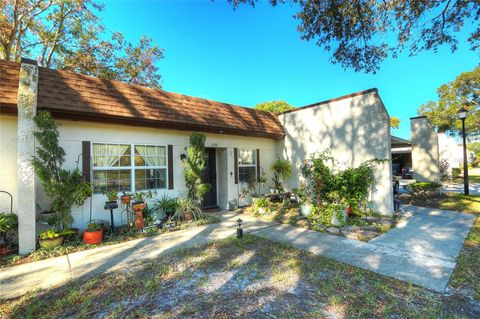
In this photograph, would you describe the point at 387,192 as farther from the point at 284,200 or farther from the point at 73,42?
the point at 73,42

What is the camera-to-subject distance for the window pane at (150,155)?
20.3 feet

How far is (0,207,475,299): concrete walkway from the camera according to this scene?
320cm

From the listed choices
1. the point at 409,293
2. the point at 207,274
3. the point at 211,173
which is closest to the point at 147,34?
the point at 211,173

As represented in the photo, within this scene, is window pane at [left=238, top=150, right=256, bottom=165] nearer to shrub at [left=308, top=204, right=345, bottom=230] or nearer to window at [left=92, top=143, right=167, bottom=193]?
window at [left=92, top=143, right=167, bottom=193]

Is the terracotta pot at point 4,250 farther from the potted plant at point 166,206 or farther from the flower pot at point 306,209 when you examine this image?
the flower pot at point 306,209

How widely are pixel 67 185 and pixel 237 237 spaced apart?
362cm

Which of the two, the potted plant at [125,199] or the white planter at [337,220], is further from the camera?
the white planter at [337,220]

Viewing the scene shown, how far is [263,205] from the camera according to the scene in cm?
748

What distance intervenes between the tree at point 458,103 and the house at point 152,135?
17612 millimetres

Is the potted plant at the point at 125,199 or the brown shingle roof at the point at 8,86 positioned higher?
the brown shingle roof at the point at 8,86

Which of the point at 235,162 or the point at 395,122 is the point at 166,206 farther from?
the point at 395,122

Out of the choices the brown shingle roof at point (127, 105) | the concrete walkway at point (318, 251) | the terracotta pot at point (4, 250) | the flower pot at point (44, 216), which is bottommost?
the concrete walkway at point (318, 251)

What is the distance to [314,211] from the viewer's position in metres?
6.32

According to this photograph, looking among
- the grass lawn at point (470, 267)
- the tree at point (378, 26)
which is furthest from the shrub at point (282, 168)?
the grass lawn at point (470, 267)
